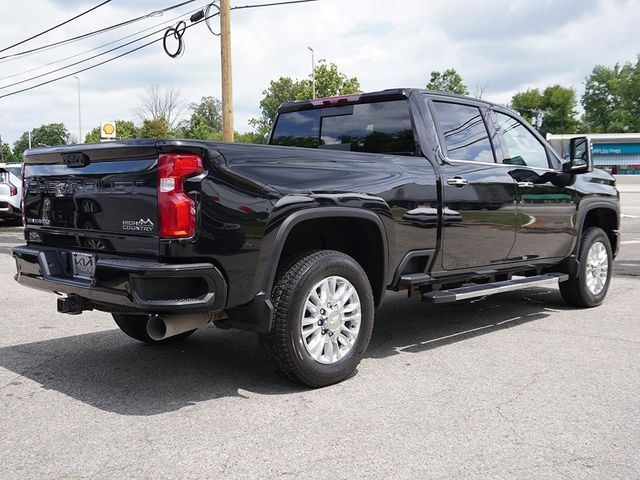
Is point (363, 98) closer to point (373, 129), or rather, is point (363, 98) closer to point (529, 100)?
point (373, 129)

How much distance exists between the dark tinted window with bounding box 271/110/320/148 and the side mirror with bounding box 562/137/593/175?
2534mm

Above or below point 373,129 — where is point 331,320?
below

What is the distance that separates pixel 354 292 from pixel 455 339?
1.62 m

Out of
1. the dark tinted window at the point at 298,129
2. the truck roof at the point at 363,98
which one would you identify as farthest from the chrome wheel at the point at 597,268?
the dark tinted window at the point at 298,129

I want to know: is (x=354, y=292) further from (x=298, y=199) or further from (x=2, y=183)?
(x=2, y=183)

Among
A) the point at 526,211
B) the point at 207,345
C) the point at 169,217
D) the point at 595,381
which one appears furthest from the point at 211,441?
the point at 526,211

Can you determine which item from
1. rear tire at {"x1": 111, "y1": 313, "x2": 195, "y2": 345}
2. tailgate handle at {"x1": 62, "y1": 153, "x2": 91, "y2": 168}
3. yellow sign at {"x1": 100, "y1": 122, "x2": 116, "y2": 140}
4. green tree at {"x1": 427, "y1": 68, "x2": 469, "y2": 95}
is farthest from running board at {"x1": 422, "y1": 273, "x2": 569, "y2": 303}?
green tree at {"x1": 427, "y1": 68, "x2": 469, "y2": 95}

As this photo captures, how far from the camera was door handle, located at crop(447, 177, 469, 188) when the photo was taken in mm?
5199

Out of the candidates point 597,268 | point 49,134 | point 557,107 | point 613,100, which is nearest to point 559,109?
point 557,107

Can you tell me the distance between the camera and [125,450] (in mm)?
3287

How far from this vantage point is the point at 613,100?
93.8 m

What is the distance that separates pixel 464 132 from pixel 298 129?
154cm

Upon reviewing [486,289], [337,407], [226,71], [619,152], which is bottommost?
[337,407]

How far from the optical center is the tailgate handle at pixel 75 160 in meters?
4.13
